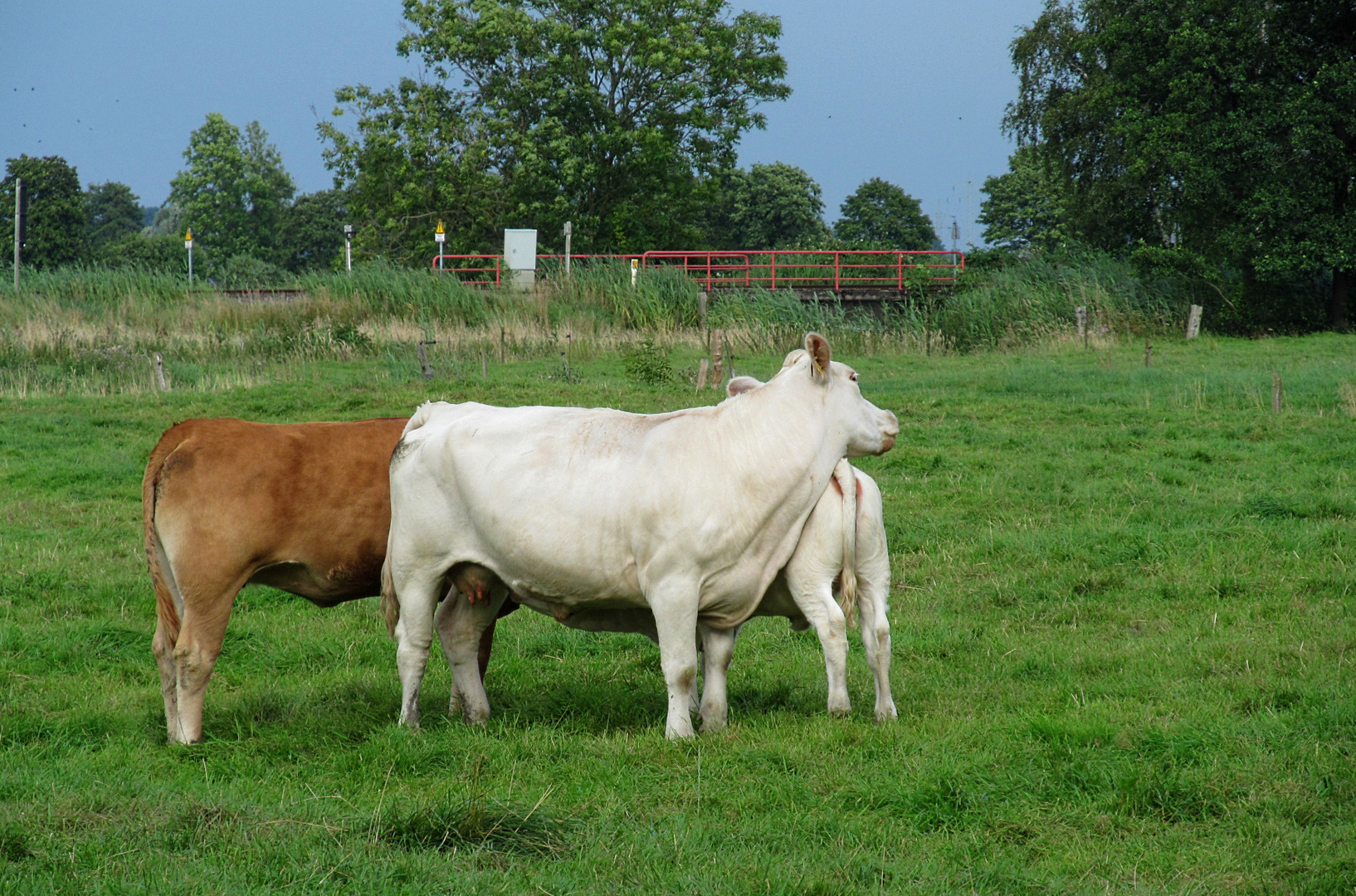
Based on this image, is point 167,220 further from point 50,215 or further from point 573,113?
point 573,113

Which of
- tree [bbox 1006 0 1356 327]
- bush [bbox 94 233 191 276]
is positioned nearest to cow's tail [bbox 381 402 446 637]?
tree [bbox 1006 0 1356 327]

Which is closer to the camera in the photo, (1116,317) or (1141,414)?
(1141,414)

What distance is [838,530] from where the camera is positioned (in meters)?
6.11

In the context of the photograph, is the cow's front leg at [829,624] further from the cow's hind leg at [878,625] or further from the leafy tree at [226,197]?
the leafy tree at [226,197]

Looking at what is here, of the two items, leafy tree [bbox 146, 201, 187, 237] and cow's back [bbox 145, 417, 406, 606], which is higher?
leafy tree [bbox 146, 201, 187, 237]

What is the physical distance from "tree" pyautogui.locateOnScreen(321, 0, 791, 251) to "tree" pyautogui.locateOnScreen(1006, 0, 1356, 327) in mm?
16163

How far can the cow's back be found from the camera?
19.5 feet

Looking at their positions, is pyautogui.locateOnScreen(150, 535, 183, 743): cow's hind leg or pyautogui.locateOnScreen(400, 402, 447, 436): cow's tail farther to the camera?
pyautogui.locateOnScreen(400, 402, 447, 436): cow's tail

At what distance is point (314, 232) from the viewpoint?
76.5 meters

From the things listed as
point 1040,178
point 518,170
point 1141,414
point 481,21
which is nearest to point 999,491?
point 1141,414

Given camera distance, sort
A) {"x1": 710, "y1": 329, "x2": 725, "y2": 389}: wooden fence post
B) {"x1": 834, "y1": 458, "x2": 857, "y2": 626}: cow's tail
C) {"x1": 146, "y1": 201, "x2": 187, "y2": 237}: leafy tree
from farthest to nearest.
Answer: {"x1": 146, "y1": 201, "x2": 187, "y2": 237}: leafy tree → {"x1": 710, "y1": 329, "x2": 725, "y2": 389}: wooden fence post → {"x1": 834, "y1": 458, "x2": 857, "y2": 626}: cow's tail

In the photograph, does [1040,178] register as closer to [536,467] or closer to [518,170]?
[518,170]

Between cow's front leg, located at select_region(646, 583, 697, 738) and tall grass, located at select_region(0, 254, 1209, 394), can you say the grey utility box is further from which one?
cow's front leg, located at select_region(646, 583, 697, 738)

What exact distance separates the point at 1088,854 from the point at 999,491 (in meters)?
7.54
